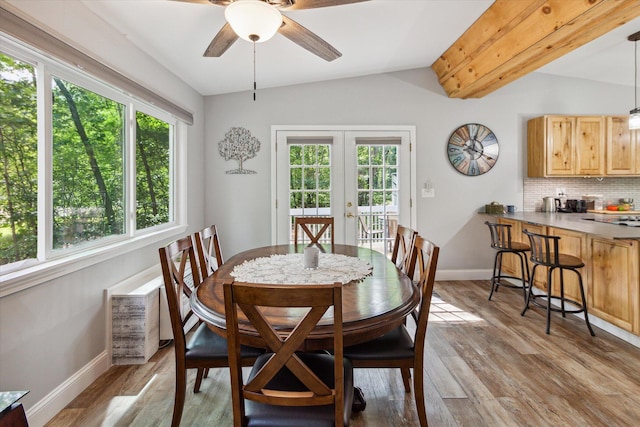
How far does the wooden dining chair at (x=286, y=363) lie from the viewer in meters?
1.01

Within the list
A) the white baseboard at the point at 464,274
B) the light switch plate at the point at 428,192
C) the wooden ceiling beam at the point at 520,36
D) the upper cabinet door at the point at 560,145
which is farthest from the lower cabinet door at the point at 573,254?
the wooden ceiling beam at the point at 520,36

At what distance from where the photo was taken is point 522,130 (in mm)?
4477

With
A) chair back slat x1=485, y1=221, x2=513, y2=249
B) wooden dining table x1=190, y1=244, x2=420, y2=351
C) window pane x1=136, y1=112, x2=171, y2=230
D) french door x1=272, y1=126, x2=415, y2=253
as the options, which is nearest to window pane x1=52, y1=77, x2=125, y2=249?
window pane x1=136, y1=112, x2=171, y2=230

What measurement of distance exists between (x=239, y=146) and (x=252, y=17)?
273 cm

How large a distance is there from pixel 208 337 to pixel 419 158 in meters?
3.58

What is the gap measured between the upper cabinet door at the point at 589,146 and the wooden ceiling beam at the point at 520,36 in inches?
50.9

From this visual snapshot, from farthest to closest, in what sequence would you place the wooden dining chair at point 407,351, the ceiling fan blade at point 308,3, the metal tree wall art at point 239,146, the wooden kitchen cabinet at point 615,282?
the metal tree wall art at point 239,146
the wooden kitchen cabinet at point 615,282
the ceiling fan blade at point 308,3
the wooden dining chair at point 407,351

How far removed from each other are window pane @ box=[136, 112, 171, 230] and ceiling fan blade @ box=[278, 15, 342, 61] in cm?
163

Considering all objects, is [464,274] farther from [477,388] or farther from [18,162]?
[18,162]

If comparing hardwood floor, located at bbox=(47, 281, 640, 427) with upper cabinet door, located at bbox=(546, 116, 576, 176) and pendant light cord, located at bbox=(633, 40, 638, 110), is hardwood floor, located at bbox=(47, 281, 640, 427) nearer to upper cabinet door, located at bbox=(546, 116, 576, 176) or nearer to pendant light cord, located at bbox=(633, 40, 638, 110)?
upper cabinet door, located at bbox=(546, 116, 576, 176)

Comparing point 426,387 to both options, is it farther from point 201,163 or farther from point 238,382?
point 201,163

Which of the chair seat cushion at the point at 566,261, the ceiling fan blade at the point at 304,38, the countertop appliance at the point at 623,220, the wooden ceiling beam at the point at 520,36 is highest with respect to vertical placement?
the wooden ceiling beam at the point at 520,36

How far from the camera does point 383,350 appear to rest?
1.61 meters

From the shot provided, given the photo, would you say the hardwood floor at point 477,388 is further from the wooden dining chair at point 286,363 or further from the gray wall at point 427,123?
the gray wall at point 427,123
